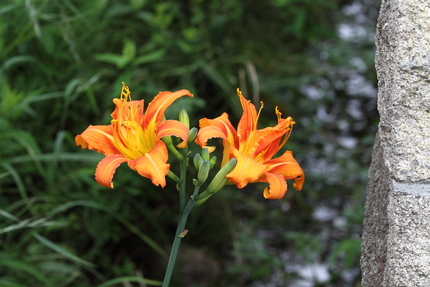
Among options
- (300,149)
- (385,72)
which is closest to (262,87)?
(300,149)

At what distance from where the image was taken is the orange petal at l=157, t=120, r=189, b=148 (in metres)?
0.77

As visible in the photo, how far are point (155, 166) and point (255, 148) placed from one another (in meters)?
0.16

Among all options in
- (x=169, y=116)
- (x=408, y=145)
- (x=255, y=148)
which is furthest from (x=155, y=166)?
(x=169, y=116)

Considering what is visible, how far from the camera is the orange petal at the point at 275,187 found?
76 cm

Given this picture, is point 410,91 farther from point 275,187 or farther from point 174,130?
point 174,130

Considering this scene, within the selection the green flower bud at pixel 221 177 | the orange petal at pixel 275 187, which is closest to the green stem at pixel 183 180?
the green flower bud at pixel 221 177

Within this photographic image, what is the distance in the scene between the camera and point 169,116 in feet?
5.71

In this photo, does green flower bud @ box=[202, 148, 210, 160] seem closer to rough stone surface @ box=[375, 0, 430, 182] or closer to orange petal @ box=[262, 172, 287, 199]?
orange petal @ box=[262, 172, 287, 199]

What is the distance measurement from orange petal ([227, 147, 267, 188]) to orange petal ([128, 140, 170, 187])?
0.10 m

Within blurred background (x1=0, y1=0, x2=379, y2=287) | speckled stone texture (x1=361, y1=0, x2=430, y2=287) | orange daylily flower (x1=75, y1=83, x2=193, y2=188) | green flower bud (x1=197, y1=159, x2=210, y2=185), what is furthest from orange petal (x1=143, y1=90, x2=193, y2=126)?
blurred background (x1=0, y1=0, x2=379, y2=287)

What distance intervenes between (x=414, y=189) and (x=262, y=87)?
1.52m

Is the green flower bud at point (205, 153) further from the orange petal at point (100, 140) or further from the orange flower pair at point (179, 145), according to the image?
the orange petal at point (100, 140)

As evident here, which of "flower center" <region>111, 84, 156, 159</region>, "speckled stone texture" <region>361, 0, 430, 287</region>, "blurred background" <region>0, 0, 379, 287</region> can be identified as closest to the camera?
"speckled stone texture" <region>361, 0, 430, 287</region>

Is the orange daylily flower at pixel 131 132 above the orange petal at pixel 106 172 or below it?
above
